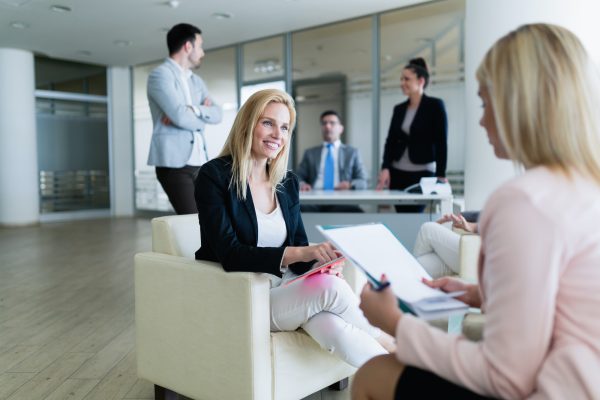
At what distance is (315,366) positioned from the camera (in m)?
2.02

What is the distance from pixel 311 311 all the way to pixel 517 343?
1.13 m

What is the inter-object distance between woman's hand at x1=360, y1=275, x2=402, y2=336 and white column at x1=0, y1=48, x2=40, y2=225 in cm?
928

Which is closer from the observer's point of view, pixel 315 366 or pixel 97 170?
pixel 315 366

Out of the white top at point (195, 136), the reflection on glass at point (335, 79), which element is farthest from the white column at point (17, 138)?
the white top at point (195, 136)

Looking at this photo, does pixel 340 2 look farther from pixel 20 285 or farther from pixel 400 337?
pixel 400 337

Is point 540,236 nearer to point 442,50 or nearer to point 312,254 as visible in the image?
point 312,254

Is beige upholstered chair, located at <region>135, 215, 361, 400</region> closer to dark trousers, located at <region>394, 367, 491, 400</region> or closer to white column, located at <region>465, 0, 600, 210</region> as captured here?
dark trousers, located at <region>394, 367, 491, 400</region>

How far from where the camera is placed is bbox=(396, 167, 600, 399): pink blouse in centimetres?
83

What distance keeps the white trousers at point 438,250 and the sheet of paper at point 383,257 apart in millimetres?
1670

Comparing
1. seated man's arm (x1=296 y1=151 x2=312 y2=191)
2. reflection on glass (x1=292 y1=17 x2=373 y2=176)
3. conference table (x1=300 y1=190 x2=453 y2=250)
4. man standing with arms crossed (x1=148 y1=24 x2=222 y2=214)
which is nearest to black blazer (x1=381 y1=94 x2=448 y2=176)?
conference table (x1=300 y1=190 x2=453 y2=250)

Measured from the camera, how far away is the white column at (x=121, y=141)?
10766 mm

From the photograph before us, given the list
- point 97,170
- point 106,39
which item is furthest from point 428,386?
point 97,170

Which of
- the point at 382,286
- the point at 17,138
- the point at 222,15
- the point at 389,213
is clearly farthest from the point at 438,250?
the point at 17,138

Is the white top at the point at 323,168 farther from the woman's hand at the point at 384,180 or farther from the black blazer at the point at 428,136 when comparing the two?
the black blazer at the point at 428,136
